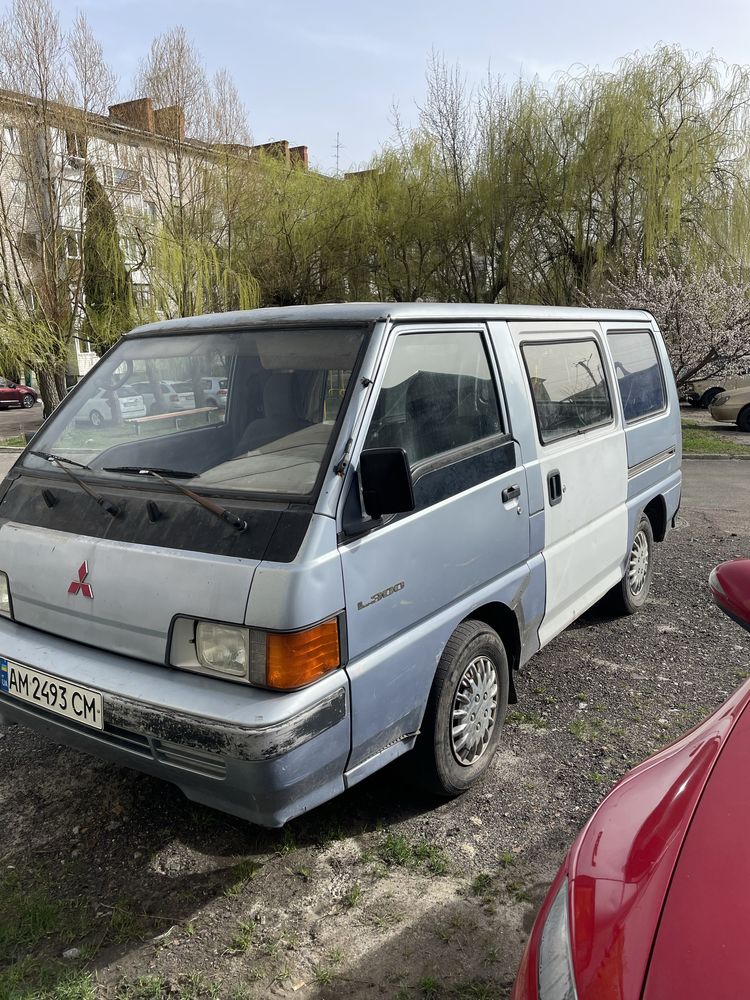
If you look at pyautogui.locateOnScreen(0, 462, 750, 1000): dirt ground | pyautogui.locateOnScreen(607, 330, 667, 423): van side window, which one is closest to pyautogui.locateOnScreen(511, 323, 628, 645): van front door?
pyautogui.locateOnScreen(607, 330, 667, 423): van side window

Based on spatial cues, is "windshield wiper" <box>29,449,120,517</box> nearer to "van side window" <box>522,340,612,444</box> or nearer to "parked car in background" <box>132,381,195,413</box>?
"parked car in background" <box>132,381,195,413</box>

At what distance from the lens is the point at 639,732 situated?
3.74m

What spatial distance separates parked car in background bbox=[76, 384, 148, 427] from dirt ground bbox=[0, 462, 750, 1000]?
161cm

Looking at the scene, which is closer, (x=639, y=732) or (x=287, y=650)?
(x=287, y=650)

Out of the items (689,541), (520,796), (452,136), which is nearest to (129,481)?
(520,796)

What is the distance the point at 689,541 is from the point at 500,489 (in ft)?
15.9

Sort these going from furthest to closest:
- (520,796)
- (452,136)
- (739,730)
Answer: (452,136) → (520,796) → (739,730)

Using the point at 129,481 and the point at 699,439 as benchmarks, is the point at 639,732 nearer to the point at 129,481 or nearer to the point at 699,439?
the point at 129,481

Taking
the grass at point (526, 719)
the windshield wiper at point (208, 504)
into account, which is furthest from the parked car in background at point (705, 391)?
the windshield wiper at point (208, 504)

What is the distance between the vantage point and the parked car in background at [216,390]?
331cm

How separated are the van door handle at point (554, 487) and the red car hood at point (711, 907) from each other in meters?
2.07

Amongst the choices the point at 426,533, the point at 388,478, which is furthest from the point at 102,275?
the point at 388,478

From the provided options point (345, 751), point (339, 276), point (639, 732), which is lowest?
point (639, 732)

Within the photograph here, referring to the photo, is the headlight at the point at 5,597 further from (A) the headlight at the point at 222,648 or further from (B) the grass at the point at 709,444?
(B) the grass at the point at 709,444
